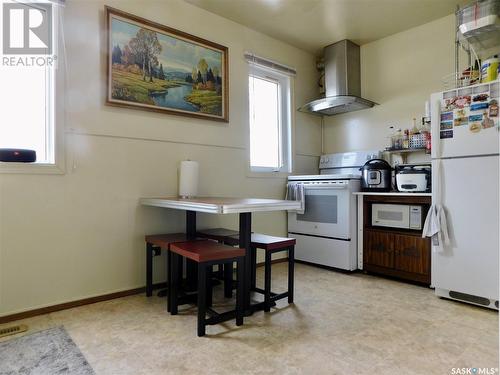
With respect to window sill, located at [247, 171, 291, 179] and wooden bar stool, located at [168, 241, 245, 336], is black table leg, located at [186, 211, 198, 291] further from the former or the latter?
window sill, located at [247, 171, 291, 179]

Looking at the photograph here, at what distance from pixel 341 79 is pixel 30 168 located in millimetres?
3263

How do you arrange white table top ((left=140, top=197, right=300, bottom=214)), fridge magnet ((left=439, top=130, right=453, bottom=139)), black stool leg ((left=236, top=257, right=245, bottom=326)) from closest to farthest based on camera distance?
white table top ((left=140, top=197, right=300, bottom=214)) → black stool leg ((left=236, top=257, right=245, bottom=326)) → fridge magnet ((left=439, top=130, right=453, bottom=139))

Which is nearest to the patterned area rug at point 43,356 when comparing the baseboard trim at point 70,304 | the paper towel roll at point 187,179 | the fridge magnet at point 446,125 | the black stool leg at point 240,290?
the baseboard trim at point 70,304

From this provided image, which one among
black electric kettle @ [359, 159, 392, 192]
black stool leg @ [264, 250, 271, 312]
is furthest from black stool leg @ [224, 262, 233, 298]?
black electric kettle @ [359, 159, 392, 192]

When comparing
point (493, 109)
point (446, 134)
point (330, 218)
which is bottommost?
point (330, 218)

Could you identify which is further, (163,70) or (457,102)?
(163,70)

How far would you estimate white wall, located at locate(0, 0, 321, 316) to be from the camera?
2242mm

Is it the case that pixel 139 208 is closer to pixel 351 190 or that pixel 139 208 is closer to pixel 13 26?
pixel 13 26

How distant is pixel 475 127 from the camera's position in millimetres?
2387

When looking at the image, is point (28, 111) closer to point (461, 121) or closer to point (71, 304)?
point (71, 304)

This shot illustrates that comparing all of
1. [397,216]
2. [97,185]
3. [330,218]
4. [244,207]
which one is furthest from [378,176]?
Answer: [97,185]

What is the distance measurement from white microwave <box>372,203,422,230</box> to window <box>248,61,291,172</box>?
47.2 inches

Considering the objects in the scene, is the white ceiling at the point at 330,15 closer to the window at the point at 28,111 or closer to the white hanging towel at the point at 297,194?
the window at the point at 28,111

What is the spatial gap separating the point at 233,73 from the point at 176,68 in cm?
68
